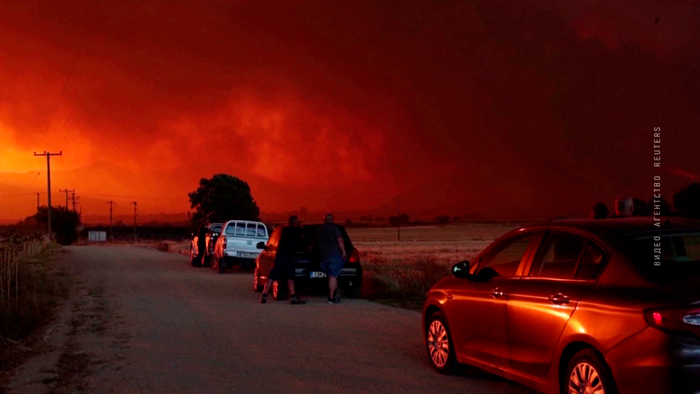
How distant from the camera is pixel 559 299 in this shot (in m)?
6.77

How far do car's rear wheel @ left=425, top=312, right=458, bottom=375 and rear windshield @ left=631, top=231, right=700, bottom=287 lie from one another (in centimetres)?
290

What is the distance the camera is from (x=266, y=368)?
30.8ft

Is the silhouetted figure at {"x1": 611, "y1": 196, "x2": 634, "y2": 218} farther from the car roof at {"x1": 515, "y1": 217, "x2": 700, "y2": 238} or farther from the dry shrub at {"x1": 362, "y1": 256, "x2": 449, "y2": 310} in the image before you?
the dry shrub at {"x1": 362, "y1": 256, "x2": 449, "y2": 310}

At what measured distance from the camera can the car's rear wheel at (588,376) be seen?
6102 mm

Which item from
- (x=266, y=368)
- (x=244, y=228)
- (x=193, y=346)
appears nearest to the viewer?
(x=266, y=368)

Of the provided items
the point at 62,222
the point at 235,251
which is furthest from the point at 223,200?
the point at 62,222

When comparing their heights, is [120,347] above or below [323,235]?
below

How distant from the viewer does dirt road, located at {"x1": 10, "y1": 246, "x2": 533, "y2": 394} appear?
8547 millimetres

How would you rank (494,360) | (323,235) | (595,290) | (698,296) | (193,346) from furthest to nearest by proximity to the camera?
(323,235) < (193,346) < (494,360) < (595,290) < (698,296)

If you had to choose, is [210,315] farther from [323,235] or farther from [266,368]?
[266,368]

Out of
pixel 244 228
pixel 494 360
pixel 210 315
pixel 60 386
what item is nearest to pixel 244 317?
pixel 210 315

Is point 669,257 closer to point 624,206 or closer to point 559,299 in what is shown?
point 559,299

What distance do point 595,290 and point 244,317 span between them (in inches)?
359

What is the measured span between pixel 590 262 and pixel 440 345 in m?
2.87
